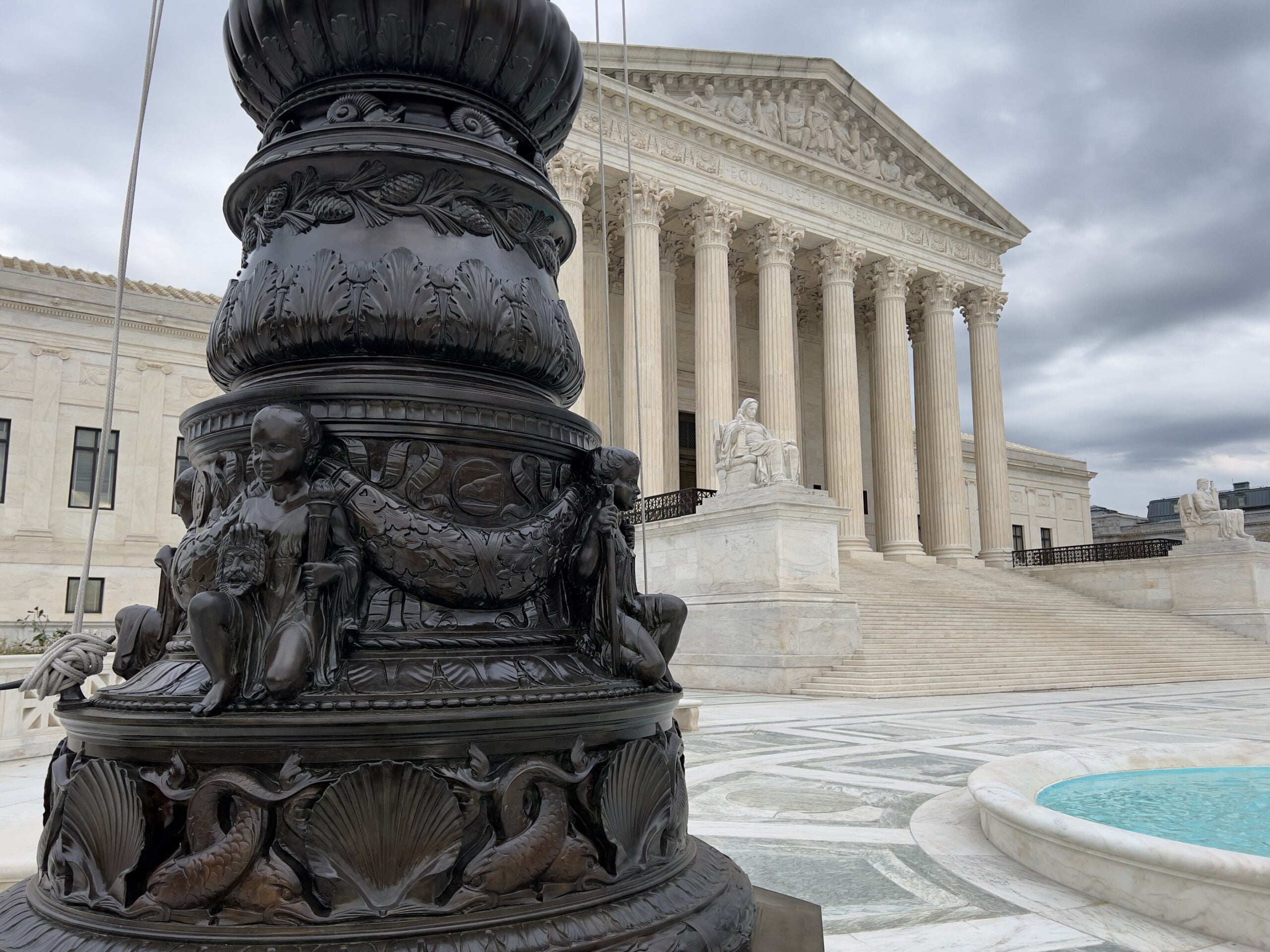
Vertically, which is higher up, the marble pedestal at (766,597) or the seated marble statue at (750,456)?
the seated marble statue at (750,456)

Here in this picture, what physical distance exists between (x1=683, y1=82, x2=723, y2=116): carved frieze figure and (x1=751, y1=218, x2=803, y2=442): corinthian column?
4533 millimetres

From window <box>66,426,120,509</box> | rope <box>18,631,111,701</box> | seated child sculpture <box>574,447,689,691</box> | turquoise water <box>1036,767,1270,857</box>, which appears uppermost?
window <box>66,426,120,509</box>

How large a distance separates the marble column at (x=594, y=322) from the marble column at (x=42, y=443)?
Answer: 1647 cm

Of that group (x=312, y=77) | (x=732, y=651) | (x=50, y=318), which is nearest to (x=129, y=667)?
(x=312, y=77)

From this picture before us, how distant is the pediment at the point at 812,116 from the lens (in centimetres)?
3253

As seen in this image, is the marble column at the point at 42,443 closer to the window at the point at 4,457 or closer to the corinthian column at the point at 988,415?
the window at the point at 4,457

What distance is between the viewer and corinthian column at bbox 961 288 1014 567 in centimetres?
3944

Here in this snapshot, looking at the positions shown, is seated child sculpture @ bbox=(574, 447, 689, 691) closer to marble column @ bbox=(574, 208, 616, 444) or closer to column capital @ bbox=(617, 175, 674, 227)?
marble column @ bbox=(574, 208, 616, 444)

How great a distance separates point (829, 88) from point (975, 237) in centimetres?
961

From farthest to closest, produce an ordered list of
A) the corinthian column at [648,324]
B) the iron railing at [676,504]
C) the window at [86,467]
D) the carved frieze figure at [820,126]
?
1. the carved frieze figure at [820,126]
2. the corinthian column at [648,324]
3. the window at [86,467]
4. the iron railing at [676,504]

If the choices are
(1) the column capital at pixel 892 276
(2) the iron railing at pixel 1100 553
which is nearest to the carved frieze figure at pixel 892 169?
(1) the column capital at pixel 892 276

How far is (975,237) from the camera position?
40.5 meters

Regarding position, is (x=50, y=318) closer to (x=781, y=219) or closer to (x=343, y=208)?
(x=781, y=219)

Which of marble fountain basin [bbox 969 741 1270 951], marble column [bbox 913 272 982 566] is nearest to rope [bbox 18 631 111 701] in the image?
marble fountain basin [bbox 969 741 1270 951]
